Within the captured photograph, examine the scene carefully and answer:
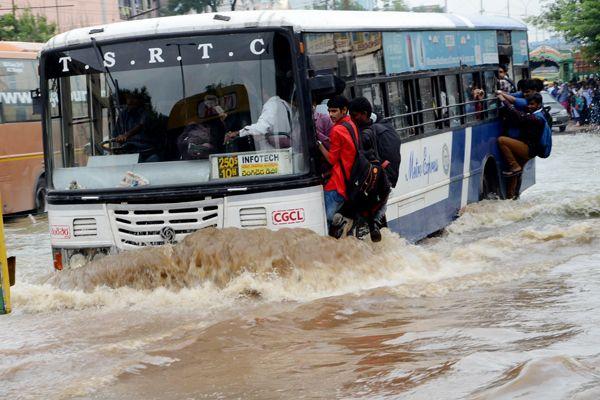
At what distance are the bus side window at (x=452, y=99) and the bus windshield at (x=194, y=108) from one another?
440 centimetres

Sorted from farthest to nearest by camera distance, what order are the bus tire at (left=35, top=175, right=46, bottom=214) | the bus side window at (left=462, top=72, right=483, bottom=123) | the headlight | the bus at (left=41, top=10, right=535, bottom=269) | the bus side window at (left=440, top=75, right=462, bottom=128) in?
the bus tire at (left=35, top=175, right=46, bottom=214) < the bus side window at (left=462, top=72, right=483, bottom=123) < the bus side window at (left=440, top=75, right=462, bottom=128) < the headlight < the bus at (left=41, top=10, right=535, bottom=269)

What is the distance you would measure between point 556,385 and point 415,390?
0.79 meters

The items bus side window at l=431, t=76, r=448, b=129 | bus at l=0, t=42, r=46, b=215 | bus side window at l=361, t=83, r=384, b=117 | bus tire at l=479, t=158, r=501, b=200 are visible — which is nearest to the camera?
bus side window at l=361, t=83, r=384, b=117

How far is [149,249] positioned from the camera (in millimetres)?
9484

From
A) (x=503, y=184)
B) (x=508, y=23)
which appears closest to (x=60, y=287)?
(x=503, y=184)

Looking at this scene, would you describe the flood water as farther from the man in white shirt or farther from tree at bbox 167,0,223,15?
tree at bbox 167,0,223,15

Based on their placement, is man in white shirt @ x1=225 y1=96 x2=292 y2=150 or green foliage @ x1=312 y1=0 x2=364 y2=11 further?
green foliage @ x1=312 y1=0 x2=364 y2=11

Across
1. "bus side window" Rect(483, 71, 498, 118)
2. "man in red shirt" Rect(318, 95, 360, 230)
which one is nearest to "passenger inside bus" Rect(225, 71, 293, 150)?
"man in red shirt" Rect(318, 95, 360, 230)

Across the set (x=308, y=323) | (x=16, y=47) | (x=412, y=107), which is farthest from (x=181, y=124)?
(x=16, y=47)

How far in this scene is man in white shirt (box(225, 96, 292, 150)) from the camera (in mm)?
9367

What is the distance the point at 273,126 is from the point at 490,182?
22.5 feet

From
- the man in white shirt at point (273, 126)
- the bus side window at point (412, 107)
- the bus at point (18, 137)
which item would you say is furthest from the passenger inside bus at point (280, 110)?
the bus at point (18, 137)

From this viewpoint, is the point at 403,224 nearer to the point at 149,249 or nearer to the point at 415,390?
the point at 149,249

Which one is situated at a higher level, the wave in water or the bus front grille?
the bus front grille
